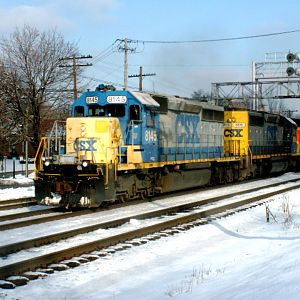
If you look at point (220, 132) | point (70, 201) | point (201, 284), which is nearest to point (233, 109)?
point (220, 132)

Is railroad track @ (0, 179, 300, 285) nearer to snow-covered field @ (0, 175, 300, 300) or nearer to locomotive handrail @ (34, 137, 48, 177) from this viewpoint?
snow-covered field @ (0, 175, 300, 300)

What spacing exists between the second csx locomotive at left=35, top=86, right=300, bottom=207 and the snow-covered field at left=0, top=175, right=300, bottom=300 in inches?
161

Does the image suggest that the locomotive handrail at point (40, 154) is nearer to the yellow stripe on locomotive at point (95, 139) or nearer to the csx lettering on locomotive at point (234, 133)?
the yellow stripe on locomotive at point (95, 139)

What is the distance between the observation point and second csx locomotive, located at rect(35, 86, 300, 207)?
45.3 feet

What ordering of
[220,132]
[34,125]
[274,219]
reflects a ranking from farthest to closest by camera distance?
1. [34,125]
2. [220,132]
3. [274,219]

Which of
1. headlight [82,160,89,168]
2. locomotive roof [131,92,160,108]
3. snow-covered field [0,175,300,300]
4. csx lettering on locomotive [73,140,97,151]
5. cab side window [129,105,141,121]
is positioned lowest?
snow-covered field [0,175,300,300]

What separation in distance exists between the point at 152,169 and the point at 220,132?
7248mm

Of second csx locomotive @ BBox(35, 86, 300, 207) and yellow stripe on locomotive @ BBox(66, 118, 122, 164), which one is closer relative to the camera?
second csx locomotive @ BBox(35, 86, 300, 207)

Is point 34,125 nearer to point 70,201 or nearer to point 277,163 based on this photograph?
point 277,163

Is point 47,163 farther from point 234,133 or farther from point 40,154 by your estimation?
point 234,133

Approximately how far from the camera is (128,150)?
15.1 meters

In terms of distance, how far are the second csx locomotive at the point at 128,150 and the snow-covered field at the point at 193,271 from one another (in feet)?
13.4

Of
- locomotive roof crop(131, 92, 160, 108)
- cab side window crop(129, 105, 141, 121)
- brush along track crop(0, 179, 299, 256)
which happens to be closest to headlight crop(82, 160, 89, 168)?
brush along track crop(0, 179, 299, 256)

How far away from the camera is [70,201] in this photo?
13797mm
